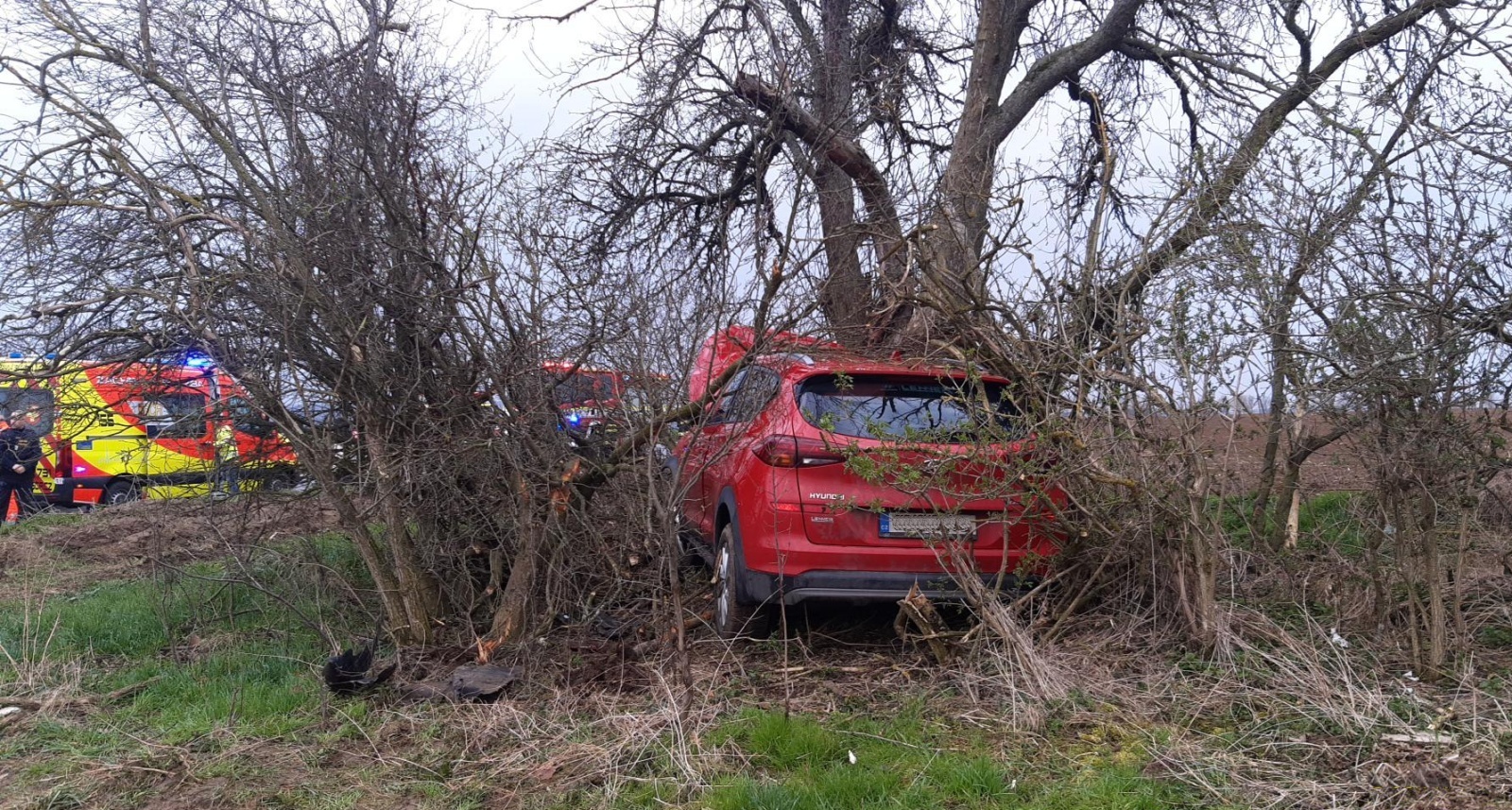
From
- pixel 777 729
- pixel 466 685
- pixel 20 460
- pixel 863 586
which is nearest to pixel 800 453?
pixel 863 586

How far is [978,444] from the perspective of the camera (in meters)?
5.31

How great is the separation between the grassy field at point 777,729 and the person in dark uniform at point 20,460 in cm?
146

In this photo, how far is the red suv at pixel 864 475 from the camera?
531 cm

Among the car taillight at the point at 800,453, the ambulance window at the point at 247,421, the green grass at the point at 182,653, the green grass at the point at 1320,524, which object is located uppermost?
the ambulance window at the point at 247,421

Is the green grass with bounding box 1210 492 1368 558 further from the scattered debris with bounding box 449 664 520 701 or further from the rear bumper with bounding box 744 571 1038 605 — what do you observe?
the scattered debris with bounding box 449 664 520 701

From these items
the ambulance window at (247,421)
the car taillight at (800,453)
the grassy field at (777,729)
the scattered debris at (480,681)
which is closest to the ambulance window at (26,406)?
the ambulance window at (247,421)

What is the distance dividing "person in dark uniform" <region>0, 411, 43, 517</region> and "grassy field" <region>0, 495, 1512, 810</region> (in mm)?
1464

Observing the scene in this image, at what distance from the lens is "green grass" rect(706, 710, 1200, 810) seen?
13.1 feet

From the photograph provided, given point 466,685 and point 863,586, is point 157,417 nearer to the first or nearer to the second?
point 466,685

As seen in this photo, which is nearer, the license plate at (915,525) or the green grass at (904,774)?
the green grass at (904,774)

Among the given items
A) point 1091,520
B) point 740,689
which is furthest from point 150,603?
point 1091,520

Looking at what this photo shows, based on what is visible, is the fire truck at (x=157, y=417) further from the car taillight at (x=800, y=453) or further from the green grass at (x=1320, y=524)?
the green grass at (x=1320, y=524)

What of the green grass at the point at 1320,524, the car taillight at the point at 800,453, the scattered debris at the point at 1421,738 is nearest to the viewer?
the scattered debris at the point at 1421,738

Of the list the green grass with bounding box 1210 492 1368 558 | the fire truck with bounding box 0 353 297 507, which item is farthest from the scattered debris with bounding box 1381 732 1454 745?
the fire truck with bounding box 0 353 297 507
